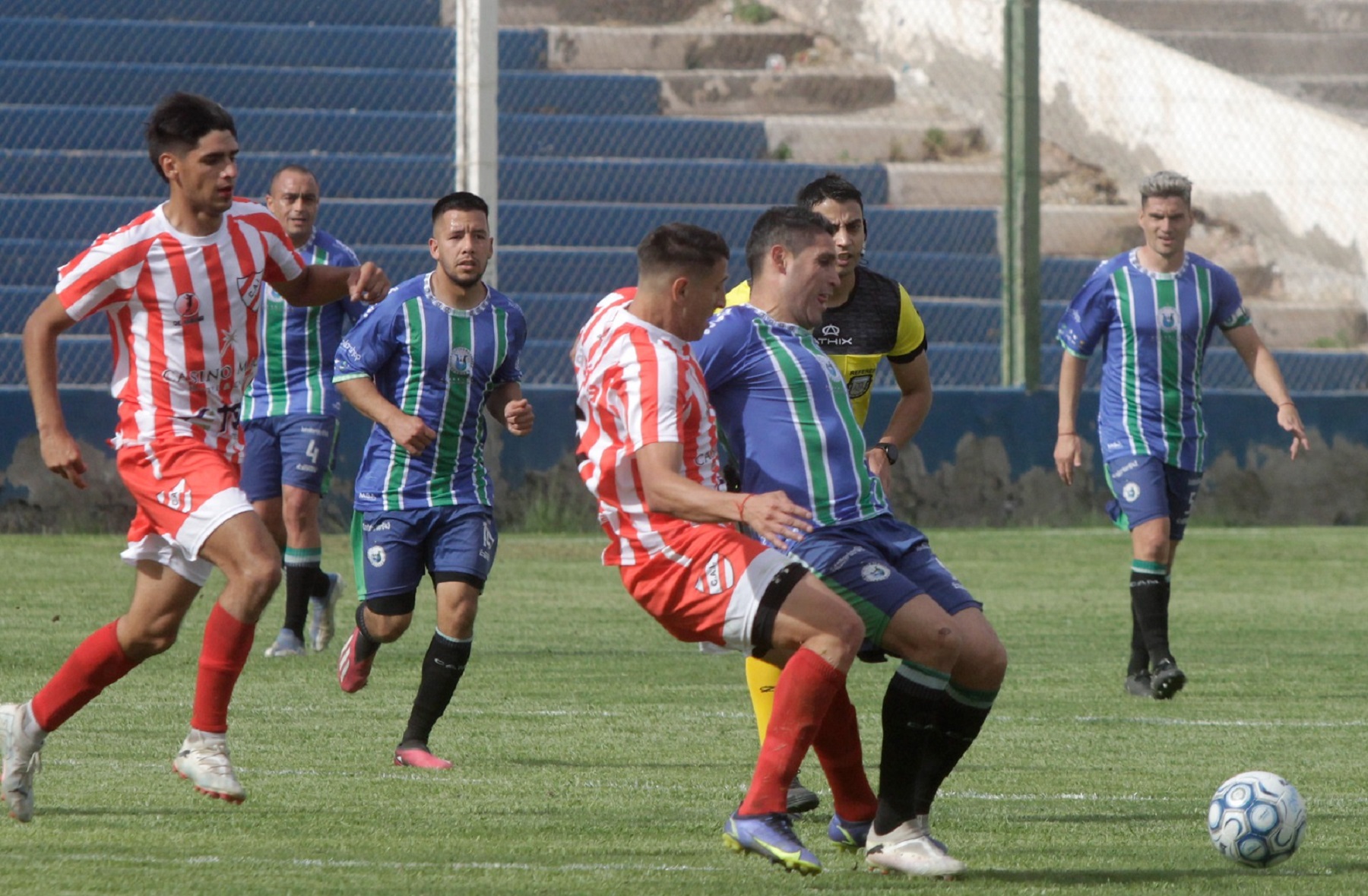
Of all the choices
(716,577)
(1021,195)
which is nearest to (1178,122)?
(1021,195)

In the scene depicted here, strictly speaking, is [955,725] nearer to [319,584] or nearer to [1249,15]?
[319,584]

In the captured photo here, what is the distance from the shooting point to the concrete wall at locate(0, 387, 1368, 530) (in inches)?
571

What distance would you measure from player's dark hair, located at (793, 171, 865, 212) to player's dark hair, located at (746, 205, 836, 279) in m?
0.79

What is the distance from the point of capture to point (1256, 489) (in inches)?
661

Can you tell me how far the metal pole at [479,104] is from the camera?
14883 mm

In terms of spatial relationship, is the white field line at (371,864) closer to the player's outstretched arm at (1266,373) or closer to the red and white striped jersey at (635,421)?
the red and white striped jersey at (635,421)

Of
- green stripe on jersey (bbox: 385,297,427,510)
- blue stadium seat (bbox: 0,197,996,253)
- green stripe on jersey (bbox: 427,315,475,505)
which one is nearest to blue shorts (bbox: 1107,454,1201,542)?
green stripe on jersey (bbox: 427,315,475,505)

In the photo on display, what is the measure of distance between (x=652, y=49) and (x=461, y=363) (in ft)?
49.7

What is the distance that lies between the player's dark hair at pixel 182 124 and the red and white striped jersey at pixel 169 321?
0.68 feet

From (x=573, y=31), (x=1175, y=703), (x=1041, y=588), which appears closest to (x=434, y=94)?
(x=573, y=31)

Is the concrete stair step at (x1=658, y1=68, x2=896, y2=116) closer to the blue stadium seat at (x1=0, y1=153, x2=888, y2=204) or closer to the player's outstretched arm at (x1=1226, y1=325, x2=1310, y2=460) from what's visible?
the blue stadium seat at (x1=0, y1=153, x2=888, y2=204)

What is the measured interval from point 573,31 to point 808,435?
17054 mm

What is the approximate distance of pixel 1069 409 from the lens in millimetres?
9484

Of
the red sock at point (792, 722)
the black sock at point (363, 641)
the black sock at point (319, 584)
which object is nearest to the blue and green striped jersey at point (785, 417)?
the red sock at point (792, 722)
